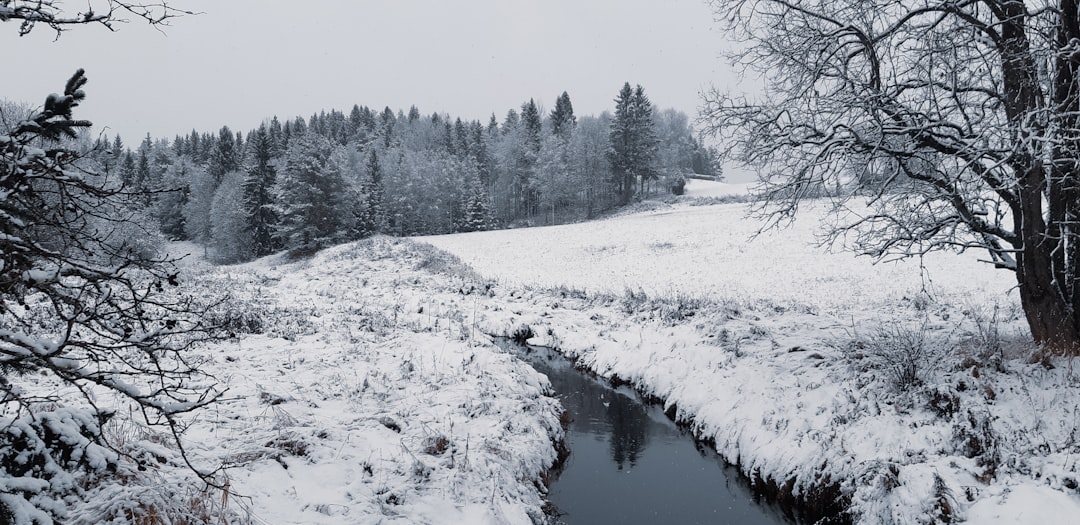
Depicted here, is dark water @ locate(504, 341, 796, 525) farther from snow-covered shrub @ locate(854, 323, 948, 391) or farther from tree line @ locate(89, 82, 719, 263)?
tree line @ locate(89, 82, 719, 263)

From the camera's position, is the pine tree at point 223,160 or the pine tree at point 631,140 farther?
the pine tree at point 223,160

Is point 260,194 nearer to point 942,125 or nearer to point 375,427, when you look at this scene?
point 375,427

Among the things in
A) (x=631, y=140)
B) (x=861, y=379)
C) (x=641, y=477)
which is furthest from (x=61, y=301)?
(x=631, y=140)

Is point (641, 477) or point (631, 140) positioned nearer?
point (641, 477)

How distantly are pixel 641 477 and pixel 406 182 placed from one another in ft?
175

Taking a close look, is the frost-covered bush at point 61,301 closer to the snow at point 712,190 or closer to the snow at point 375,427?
the snow at point 375,427

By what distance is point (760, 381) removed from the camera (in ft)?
29.3

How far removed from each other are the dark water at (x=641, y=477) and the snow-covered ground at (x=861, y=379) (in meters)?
0.43

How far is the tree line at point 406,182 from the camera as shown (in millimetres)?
43469

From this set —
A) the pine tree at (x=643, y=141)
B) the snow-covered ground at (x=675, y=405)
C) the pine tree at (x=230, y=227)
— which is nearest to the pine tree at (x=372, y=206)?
the pine tree at (x=230, y=227)

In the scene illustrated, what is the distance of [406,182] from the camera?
Result: 5747cm

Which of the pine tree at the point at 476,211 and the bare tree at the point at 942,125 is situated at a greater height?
the pine tree at the point at 476,211

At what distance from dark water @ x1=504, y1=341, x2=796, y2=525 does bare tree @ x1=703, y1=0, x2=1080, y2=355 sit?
3.89 metres

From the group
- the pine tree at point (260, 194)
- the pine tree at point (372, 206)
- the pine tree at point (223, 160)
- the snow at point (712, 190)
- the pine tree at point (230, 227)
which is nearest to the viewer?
the pine tree at point (260, 194)
